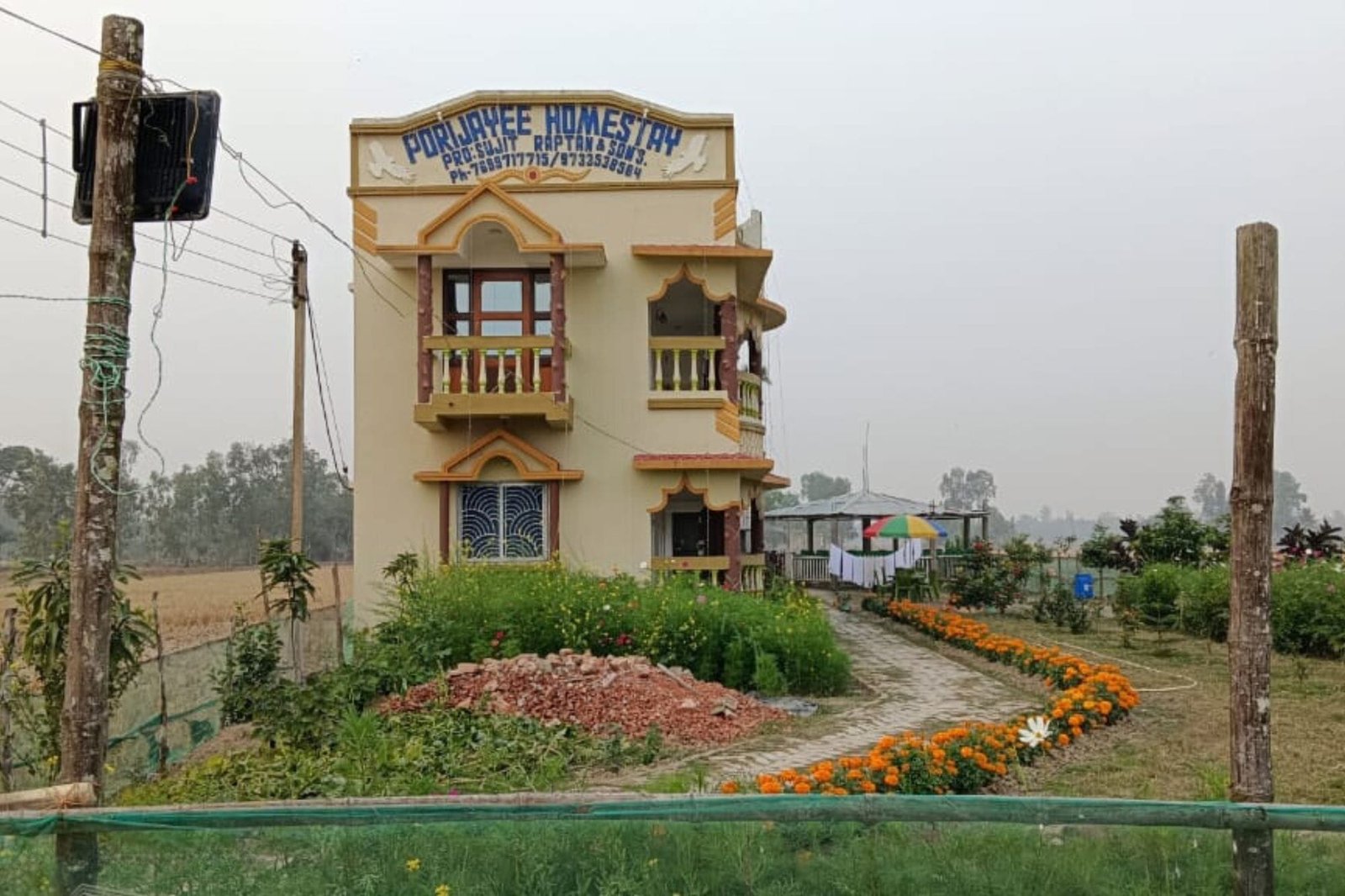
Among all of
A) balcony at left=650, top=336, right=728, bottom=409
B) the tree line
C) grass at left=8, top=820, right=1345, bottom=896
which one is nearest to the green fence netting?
grass at left=8, top=820, right=1345, bottom=896

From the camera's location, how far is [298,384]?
13609 millimetres

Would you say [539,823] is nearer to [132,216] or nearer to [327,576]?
[132,216]

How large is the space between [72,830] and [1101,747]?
746cm

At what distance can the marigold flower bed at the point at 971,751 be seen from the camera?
5.96 meters

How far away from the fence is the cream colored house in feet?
13.2

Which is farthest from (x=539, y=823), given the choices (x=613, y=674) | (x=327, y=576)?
(x=327, y=576)

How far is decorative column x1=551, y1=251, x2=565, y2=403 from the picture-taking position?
13.3 meters

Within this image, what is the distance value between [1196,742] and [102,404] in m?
8.38

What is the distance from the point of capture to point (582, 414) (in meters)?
14.3

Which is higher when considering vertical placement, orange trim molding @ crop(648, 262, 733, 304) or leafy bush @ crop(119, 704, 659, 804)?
orange trim molding @ crop(648, 262, 733, 304)

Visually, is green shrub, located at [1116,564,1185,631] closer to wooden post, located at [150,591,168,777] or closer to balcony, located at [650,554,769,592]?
balcony, located at [650,554,769,592]

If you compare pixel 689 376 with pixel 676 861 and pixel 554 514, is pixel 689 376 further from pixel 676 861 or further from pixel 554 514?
pixel 676 861

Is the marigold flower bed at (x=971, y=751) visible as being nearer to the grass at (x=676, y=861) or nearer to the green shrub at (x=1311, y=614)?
the grass at (x=676, y=861)

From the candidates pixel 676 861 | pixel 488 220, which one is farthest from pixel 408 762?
pixel 488 220
